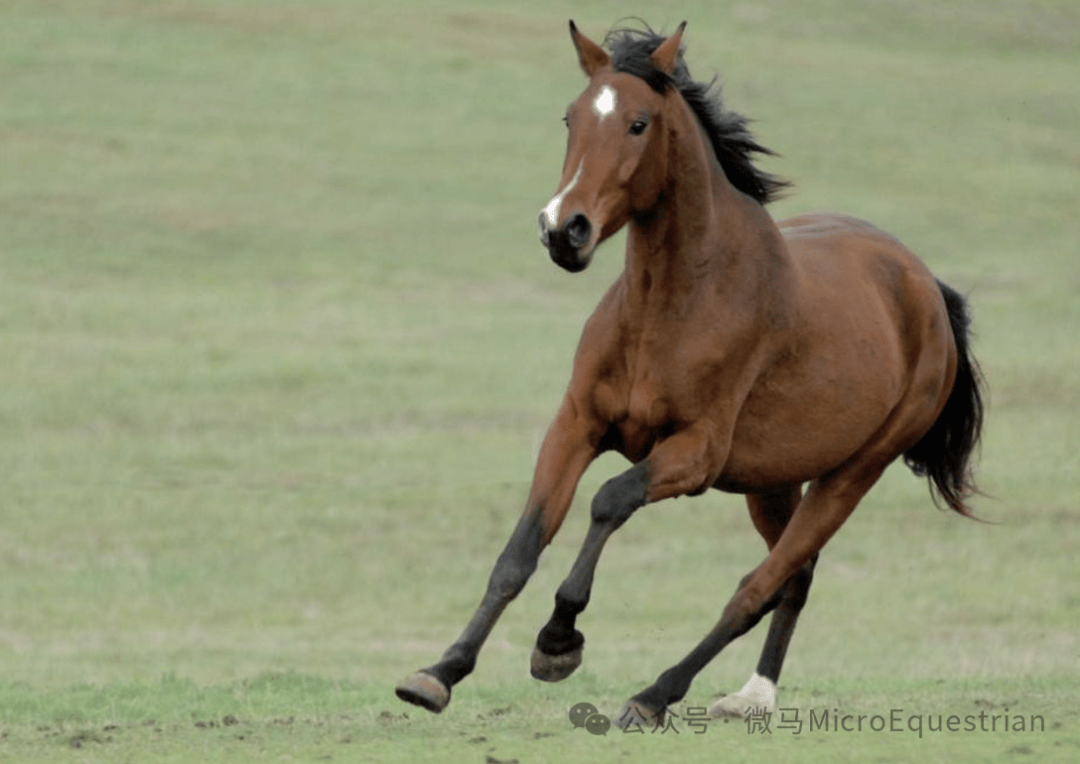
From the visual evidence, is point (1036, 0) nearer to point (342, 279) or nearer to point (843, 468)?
point (342, 279)

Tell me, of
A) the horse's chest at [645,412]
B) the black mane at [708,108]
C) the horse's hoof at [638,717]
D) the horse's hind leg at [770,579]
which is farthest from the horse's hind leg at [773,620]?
the black mane at [708,108]

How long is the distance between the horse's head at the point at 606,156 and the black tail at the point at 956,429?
275 centimetres

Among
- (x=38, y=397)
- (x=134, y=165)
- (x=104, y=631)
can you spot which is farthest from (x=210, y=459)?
(x=134, y=165)

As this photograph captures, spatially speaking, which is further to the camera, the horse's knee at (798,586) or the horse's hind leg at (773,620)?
the horse's knee at (798,586)

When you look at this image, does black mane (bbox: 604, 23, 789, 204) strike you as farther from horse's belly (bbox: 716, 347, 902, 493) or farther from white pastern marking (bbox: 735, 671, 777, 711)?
white pastern marking (bbox: 735, 671, 777, 711)

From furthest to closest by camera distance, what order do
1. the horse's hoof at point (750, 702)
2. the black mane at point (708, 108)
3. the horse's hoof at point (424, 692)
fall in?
the horse's hoof at point (750, 702)
the black mane at point (708, 108)
the horse's hoof at point (424, 692)

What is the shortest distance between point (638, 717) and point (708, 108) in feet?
7.60

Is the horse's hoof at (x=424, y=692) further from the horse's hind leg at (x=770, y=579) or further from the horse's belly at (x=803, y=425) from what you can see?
the horse's belly at (x=803, y=425)

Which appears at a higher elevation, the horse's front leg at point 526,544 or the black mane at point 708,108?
the black mane at point 708,108

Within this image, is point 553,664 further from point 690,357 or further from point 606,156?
point 606,156

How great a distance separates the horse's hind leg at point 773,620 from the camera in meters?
8.76

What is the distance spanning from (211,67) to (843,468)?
37857mm

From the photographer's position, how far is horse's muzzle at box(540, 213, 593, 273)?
673 centimetres

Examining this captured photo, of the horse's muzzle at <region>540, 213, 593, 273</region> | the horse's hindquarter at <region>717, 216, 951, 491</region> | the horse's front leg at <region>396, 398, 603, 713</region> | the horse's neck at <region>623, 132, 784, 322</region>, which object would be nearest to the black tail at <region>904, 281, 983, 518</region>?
the horse's hindquarter at <region>717, 216, 951, 491</region>
